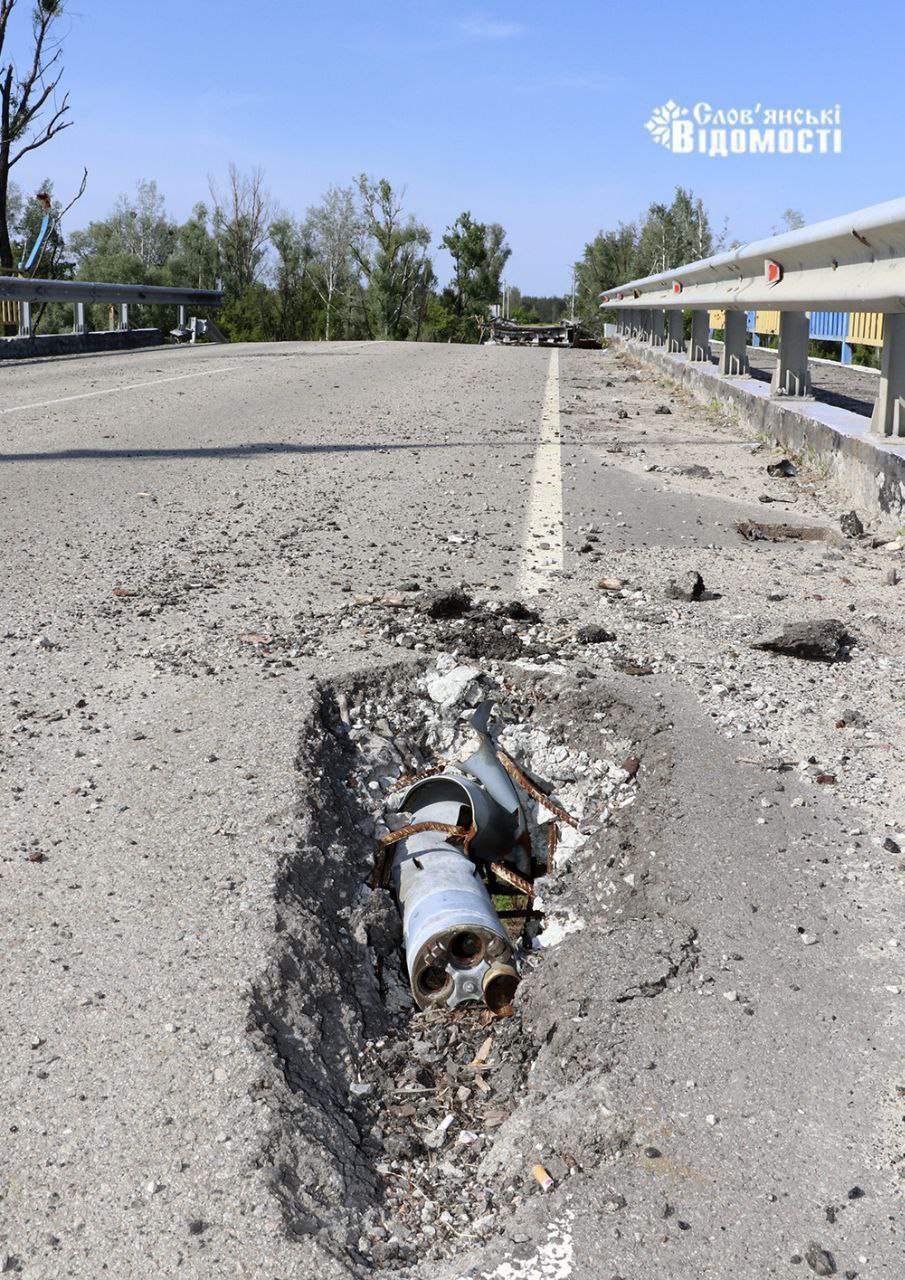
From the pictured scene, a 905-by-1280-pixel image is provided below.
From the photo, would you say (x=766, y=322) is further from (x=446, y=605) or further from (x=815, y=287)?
(x=446, y=605)

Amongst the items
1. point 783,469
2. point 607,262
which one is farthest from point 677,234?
point 783,469

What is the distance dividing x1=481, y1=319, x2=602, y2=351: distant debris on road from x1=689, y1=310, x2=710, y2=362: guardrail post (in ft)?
60.2

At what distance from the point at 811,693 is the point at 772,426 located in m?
5.72

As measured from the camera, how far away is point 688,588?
4871 mm

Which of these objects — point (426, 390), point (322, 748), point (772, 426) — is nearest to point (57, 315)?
point (426, 390)

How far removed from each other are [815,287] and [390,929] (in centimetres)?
568

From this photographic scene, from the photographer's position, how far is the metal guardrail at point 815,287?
5.93 m

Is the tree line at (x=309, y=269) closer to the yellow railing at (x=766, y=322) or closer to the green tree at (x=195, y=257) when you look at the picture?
the green tree at (x=195, y=257)

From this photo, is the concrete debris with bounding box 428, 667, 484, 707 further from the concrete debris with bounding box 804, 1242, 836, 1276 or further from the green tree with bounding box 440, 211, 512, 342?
the green tree with bounding box 440, 211, 512, 342

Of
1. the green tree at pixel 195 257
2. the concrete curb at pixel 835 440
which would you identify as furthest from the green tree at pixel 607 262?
the concrete curb at pixel 835 440

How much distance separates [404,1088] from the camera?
2.39 metres

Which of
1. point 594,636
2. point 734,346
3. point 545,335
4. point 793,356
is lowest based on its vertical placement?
point 594,636

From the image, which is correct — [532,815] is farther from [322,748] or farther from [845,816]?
[845,816]

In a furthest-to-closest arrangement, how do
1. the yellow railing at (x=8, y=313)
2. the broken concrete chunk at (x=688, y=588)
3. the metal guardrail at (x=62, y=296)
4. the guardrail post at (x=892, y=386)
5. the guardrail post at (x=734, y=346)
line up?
the yellow railing at (x=8, y=313) → the metal guardrail at (x=62, y=296) → the guardrail post at (x=734, y=346) → the guardrail post at (x=892, y=386) → the broken concrete chunk at (x=688, y=588)
